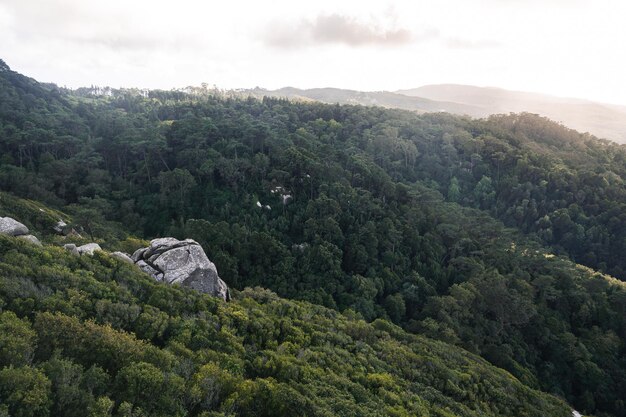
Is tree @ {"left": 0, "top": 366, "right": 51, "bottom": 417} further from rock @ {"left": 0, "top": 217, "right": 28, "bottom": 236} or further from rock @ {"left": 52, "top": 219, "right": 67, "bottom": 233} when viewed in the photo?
rock @ {"left": 52, "top": 219, "right": 67, "bottom": 233}

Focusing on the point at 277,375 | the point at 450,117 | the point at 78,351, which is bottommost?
the point at 277,375

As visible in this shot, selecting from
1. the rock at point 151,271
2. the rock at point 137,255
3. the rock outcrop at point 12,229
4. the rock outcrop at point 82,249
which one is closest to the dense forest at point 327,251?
the rock outcrop at point 82,249

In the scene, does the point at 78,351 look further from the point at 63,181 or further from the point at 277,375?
the point at 63,181

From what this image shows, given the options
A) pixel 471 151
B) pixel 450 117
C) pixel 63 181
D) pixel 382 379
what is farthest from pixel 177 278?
pixel 450 117

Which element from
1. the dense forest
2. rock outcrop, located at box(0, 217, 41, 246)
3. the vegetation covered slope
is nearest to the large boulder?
the dense forest

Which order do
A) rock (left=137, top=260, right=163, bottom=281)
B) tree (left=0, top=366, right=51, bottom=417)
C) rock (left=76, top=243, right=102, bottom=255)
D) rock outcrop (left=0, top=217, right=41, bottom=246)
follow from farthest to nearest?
1. rock (left=137, top=260, right=163, bottom=281)
2. rock outcrop (left=0, top=217, right=41, bottom=246)
3. rock (left=76, top=243, right=102, bottom=255)
4. tree (left=0, top=366, right=51, bottom=417)

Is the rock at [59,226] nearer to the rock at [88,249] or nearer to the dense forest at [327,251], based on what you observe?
the dense forest at [327,251]
